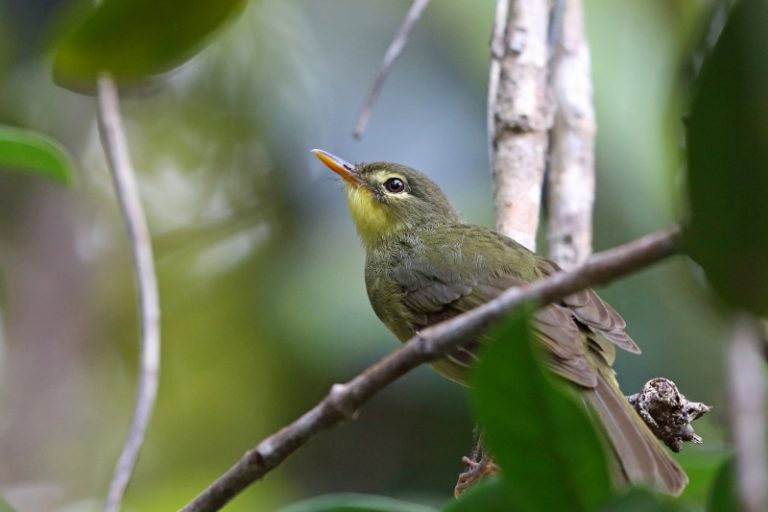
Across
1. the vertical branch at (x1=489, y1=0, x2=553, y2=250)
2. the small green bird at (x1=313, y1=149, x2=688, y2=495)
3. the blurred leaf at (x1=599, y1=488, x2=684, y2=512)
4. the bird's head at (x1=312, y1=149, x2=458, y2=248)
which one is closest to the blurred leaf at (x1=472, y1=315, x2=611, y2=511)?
the blurred leaf at (x1=599, y1=488, x2=684, y2=512)

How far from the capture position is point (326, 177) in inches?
219

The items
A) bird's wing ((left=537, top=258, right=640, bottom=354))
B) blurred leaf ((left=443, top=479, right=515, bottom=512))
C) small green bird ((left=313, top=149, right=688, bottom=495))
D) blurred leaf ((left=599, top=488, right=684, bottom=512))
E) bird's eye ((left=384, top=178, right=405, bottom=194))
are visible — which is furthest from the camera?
bird's eye ((left=384, top=178, right=405, bottom=194))

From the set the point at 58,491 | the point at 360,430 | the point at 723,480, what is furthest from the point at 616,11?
the point at 723,480

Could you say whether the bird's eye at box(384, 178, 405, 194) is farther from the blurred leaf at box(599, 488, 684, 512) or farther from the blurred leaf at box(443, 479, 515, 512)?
the blurred leaf at box(599, 488, 684, 512)

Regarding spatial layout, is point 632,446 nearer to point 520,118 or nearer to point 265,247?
point 520,118

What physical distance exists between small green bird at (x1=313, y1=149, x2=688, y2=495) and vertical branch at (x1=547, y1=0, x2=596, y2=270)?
0.20 metres

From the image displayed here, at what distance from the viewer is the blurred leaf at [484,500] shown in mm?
1232

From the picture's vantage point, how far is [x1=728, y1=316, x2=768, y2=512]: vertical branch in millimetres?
852

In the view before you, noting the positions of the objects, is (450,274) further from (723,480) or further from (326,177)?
(723,480)

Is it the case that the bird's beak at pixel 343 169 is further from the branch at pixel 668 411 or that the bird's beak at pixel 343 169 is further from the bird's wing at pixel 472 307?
the branch at pixel 668 411

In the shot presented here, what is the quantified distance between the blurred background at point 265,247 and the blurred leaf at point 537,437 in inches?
127

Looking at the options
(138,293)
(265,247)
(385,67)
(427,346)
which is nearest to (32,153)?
(138,293)

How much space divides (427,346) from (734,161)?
0.49 metres

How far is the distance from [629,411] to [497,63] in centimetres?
161
